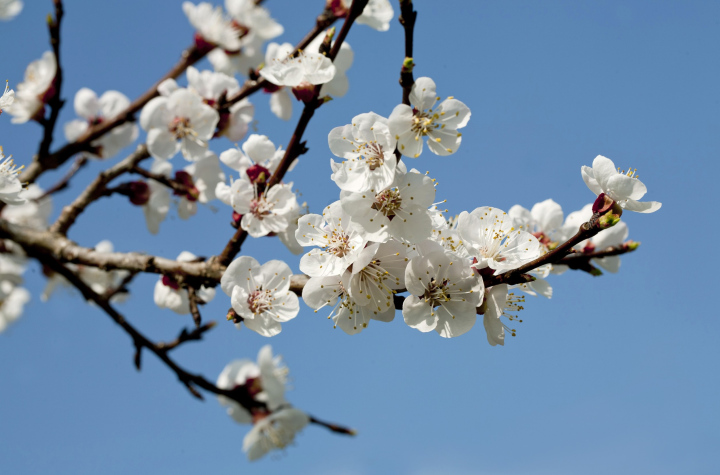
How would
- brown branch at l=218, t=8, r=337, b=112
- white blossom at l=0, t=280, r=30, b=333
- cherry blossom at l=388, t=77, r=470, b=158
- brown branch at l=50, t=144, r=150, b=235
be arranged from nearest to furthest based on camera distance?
cherry blossom at l=388, t=77, r=470, b=158, brown branch at l=218, t=8, r=337, b=112, brown branch at l=50, t=144, r=150, b=235, white blossom at l=0, t=280, r=30, b=333

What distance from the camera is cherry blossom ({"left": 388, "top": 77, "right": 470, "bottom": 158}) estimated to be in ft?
5.60

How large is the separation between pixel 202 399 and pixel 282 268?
41.9 inches

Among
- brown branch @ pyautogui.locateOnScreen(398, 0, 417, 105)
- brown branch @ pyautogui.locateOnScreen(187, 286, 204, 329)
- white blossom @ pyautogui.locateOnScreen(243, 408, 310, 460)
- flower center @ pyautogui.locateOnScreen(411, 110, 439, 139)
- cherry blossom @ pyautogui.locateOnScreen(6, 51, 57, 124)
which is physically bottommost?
white blossom @ pyautogui.locateOnScreen(243, 408, 310, 460)

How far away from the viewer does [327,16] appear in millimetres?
3109

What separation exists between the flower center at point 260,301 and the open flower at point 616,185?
4.21 ft

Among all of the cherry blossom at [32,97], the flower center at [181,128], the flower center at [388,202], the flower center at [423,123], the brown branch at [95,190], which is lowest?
the flower center at [388,202]

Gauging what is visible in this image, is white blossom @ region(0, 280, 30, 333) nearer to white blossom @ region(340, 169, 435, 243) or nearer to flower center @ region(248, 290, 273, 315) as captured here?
flower center @ region(248, 290, 273, 315)

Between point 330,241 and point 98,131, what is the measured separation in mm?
2632

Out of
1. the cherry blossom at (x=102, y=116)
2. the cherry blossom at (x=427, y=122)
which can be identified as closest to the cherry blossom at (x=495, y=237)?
the cherry blossom at (x=427, y=122)

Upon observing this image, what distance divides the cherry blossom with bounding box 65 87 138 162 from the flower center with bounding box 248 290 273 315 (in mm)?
2558

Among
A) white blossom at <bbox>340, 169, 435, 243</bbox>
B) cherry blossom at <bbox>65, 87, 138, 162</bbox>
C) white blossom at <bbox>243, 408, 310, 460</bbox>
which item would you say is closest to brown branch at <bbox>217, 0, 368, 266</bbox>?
white blossom at <bbox>340, 169, 435, 243</bbox>

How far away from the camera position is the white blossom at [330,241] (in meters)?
1.81

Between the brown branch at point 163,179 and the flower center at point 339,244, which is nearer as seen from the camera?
the flower center at point 339,244

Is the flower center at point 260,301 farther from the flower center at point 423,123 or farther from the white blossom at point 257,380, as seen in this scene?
the white blossom at point 257,380
